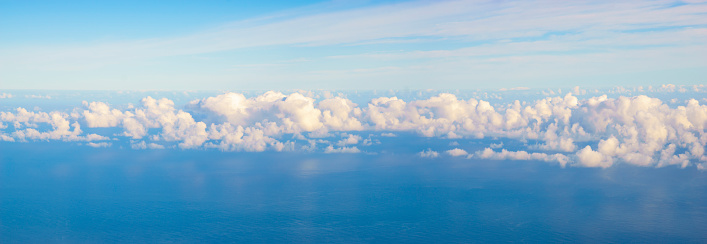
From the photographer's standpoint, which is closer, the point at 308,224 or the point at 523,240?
the point at 523,240

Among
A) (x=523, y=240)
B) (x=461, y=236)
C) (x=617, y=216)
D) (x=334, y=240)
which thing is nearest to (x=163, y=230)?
(x=334, y=240)

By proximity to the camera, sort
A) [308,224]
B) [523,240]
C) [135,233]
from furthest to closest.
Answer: [308,224]
[135,233]
[523,240]

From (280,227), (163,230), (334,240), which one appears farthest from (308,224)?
(163,230)

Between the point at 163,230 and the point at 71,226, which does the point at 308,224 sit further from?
the point at 71,226

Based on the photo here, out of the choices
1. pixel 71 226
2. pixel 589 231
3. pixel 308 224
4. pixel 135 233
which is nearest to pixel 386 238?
pixel 308 224

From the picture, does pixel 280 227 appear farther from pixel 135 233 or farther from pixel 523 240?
pixel 523 240

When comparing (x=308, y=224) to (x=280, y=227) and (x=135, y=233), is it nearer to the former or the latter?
(x=280, y=227)

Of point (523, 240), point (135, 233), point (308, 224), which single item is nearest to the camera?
point (523, 240)
